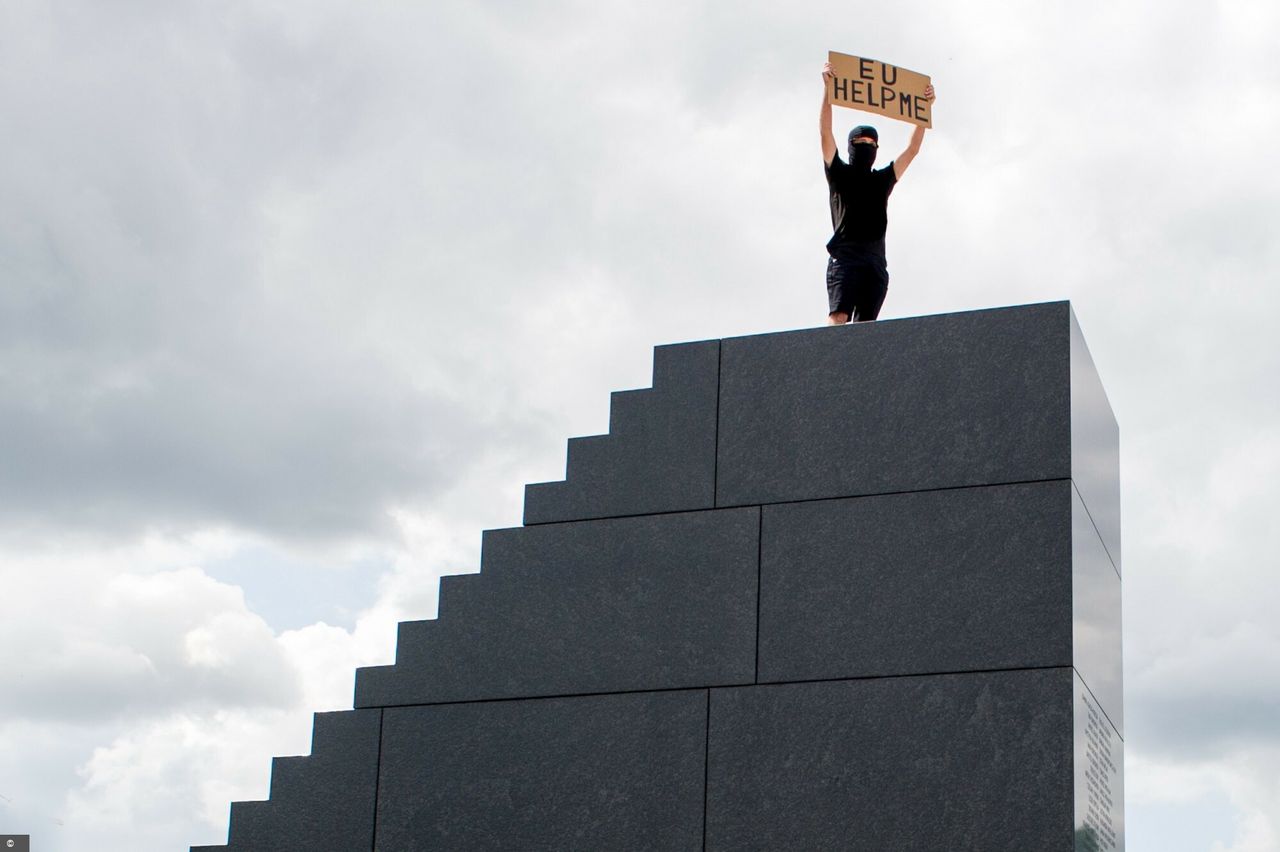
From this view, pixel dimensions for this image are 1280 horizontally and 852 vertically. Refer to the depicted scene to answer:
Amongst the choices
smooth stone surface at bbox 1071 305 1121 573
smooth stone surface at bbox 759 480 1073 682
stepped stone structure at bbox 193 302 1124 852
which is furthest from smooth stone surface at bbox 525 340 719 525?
smooth stone surface at bbox 1071 305 1121 573

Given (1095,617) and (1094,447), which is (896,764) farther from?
(1094,447)

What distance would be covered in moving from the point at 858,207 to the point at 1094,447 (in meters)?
2.40

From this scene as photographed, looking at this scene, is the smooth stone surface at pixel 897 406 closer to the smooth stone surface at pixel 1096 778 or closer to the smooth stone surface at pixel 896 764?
the smooth stone surface at pixel 896 764

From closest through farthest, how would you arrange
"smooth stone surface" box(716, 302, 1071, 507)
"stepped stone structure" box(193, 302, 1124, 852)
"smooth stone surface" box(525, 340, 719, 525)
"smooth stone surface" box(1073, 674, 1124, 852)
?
"smooth stone surface" box(1073, 674, 1124, 852), "stepped stone structure" box(193, 302, 1124, 852), "smooth stone surface" box(716, 302, 1071, 507), "smooth stone surface" box(525, 340, 719, 525)

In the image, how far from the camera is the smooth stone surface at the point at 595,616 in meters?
11.6

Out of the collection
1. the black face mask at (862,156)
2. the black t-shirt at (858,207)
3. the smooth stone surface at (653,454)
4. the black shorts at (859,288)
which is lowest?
the smooth stone surface at (653,454)

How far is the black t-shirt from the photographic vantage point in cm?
1258

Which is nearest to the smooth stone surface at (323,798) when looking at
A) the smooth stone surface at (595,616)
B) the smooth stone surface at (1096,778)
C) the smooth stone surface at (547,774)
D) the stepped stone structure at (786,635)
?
the stepped stone structure at (786,635)

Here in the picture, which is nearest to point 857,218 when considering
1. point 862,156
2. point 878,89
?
point 862,156

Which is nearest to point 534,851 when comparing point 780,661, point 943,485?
point 780,661

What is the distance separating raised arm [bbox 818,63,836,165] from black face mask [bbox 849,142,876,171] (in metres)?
0.15

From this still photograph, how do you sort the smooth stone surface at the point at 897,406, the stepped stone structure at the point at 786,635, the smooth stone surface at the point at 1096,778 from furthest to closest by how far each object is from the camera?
the smooth stone surface at the point at 897,406 → the stepped stone structure at the point at 786,635 → the smooth stone surface at the point at 1096,778

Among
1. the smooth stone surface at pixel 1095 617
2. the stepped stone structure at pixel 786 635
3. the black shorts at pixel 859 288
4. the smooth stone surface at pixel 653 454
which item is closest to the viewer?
the stepped stone structure at pixel 786 635

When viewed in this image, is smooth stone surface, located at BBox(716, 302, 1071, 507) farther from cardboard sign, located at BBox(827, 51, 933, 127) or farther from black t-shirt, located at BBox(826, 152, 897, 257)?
cardboard sign, located at BBox(827, 51, 933, 127)
